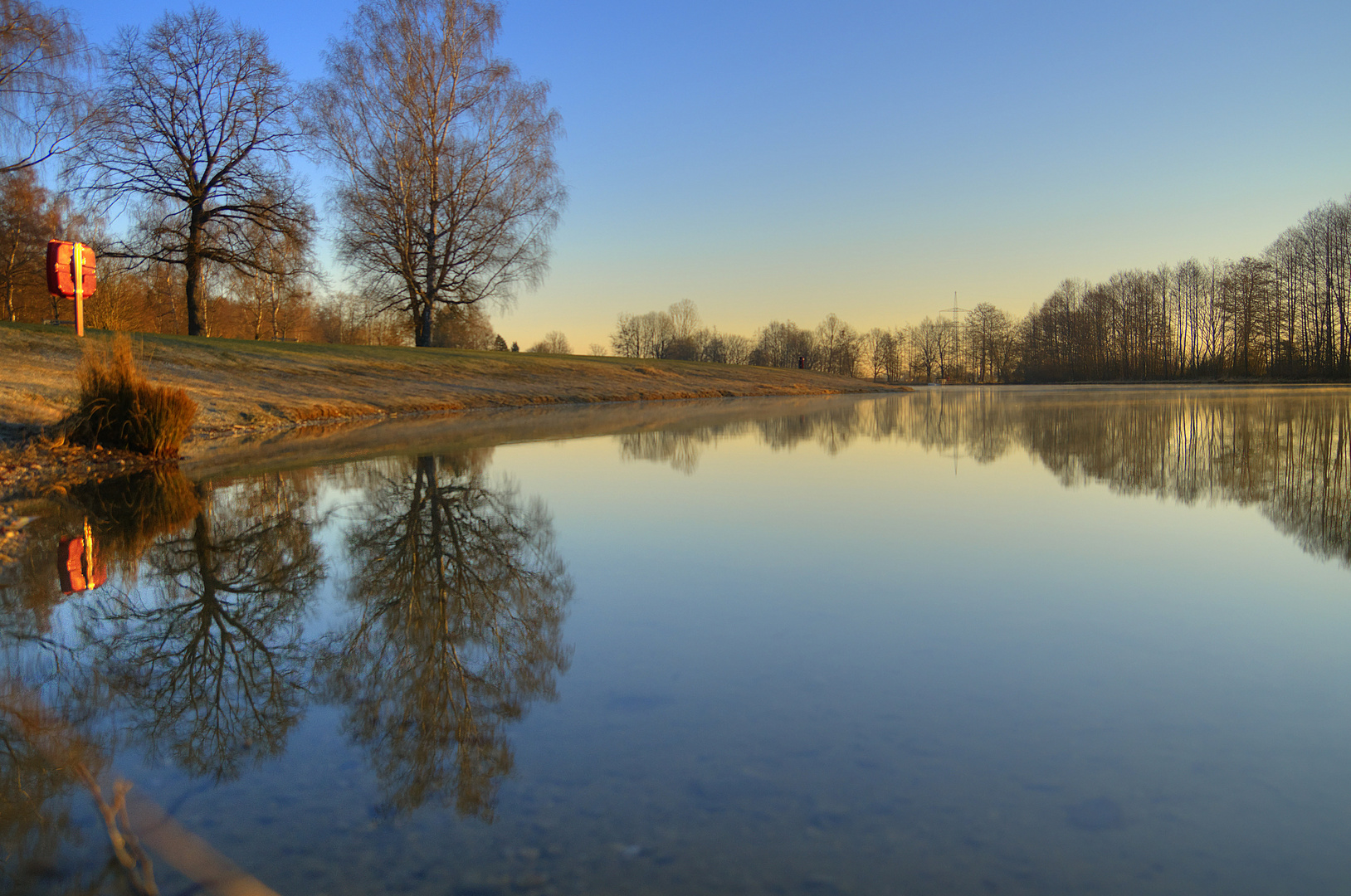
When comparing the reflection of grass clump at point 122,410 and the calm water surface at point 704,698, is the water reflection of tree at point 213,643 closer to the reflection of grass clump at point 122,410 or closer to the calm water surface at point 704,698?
the calm water surface at point 704,698

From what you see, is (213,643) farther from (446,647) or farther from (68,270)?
(68,270)

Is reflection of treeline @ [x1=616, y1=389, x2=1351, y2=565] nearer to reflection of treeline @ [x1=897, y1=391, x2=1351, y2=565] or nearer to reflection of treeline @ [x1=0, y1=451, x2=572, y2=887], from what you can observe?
reflection of treeline @ [x1=897, y1=391, x2=1351, y2=565]

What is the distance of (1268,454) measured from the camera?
9156 millimetres

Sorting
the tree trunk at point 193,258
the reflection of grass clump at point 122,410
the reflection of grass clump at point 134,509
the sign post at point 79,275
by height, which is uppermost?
the tree trunk at point 193,258

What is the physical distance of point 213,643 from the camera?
3379mm

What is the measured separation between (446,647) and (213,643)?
3.41ft

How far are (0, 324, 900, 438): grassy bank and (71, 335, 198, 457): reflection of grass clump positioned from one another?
2.61 feet

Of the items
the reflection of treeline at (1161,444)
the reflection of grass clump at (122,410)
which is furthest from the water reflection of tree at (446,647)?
the reflection of grass clump at (122,410)

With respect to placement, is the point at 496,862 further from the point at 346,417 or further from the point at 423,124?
the point at 423,124

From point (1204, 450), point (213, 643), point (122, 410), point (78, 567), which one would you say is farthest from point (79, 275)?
point (1204, 450)

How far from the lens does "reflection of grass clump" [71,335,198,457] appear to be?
9859 millimetres

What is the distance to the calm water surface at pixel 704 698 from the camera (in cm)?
184

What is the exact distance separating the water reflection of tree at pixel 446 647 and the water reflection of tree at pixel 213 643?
218 mm

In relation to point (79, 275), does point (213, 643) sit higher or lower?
lower
